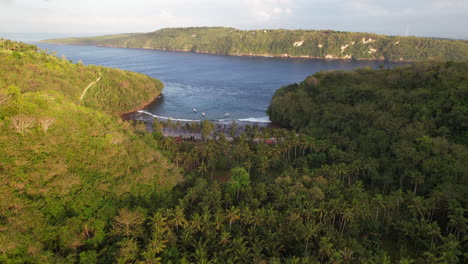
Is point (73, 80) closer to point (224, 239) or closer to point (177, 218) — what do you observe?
point (177, 218)

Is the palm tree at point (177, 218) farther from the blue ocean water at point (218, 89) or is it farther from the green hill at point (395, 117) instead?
the blue ocean water at point (218, 89)

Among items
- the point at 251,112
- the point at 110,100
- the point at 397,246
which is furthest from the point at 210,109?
the point at 397,246

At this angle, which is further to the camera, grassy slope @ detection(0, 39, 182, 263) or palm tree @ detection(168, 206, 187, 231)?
palm tree @ detection(168, 206, 187, 231)

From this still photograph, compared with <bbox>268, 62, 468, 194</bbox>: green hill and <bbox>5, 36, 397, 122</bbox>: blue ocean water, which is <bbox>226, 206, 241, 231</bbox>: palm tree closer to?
<bbox>268, 62, 468, 194</bbox>: green hill

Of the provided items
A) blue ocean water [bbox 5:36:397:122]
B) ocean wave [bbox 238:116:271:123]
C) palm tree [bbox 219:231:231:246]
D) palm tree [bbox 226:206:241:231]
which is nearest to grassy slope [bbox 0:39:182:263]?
palm tree [bbox 226:206:241:231]

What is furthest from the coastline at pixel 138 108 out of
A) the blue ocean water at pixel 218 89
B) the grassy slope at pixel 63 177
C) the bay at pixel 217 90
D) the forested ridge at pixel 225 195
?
the grassy slope at pixel 63 177

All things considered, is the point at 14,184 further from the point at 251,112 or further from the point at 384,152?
the point at 251,112
